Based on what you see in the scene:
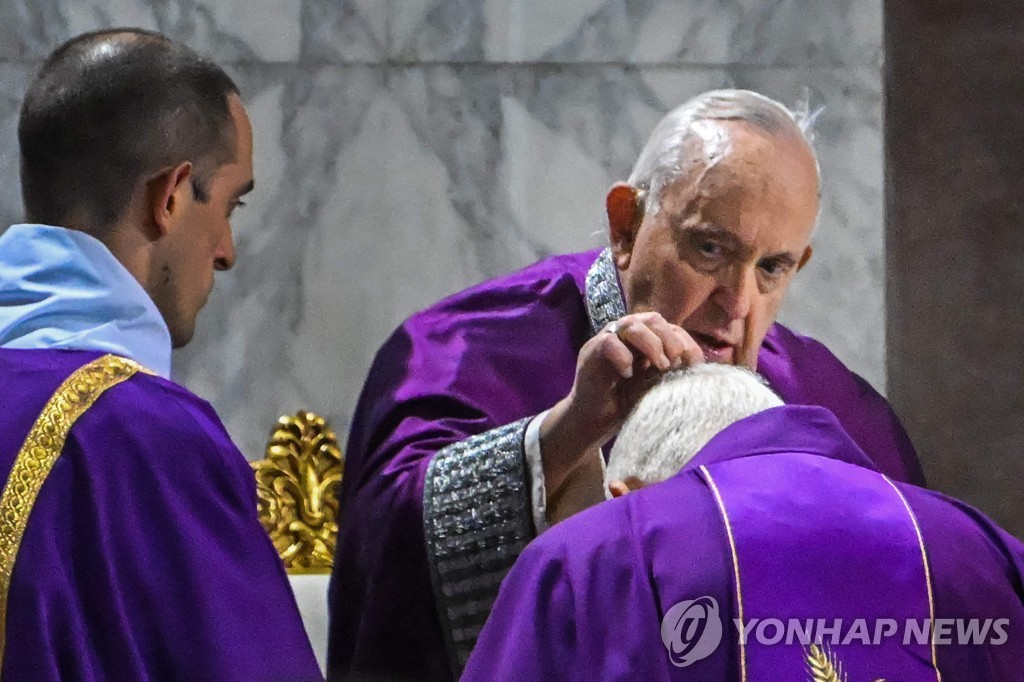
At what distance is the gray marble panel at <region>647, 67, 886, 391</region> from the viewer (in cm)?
455

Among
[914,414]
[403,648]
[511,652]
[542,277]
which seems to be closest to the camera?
[511,652]

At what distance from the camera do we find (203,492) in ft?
8.93

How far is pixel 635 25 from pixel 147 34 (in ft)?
5.89

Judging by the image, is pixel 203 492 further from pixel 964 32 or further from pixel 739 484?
pixel 964 32

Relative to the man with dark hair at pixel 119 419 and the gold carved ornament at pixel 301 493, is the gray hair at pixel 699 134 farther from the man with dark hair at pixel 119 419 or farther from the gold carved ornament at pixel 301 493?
the gold carved ornament at pixel 301 493

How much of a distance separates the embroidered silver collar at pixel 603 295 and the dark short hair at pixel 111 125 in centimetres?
92

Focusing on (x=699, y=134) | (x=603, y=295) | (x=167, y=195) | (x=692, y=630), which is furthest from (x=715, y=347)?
(x=692, y=630)

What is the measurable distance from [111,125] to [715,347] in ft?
3.98

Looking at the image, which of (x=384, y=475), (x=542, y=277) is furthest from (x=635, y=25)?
(x=384, y=475)

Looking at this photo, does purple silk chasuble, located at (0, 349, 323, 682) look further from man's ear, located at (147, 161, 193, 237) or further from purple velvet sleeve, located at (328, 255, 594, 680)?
purple velvet sleeve, located at (328, 255, 594, 680)

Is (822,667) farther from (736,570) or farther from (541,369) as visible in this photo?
(541,369)

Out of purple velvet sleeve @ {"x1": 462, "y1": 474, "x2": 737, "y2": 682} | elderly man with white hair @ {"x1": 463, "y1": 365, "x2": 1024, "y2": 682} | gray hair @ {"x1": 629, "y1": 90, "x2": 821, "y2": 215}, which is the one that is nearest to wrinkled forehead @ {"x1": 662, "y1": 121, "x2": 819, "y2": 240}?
gray hair @ {"x1": 629, "y1": 90, "x2": 821, "y2": 215}

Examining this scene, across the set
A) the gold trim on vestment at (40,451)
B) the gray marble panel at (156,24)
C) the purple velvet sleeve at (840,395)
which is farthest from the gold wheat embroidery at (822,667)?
the gray marble panel at (156,24)

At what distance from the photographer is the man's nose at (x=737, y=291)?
3488 mm
